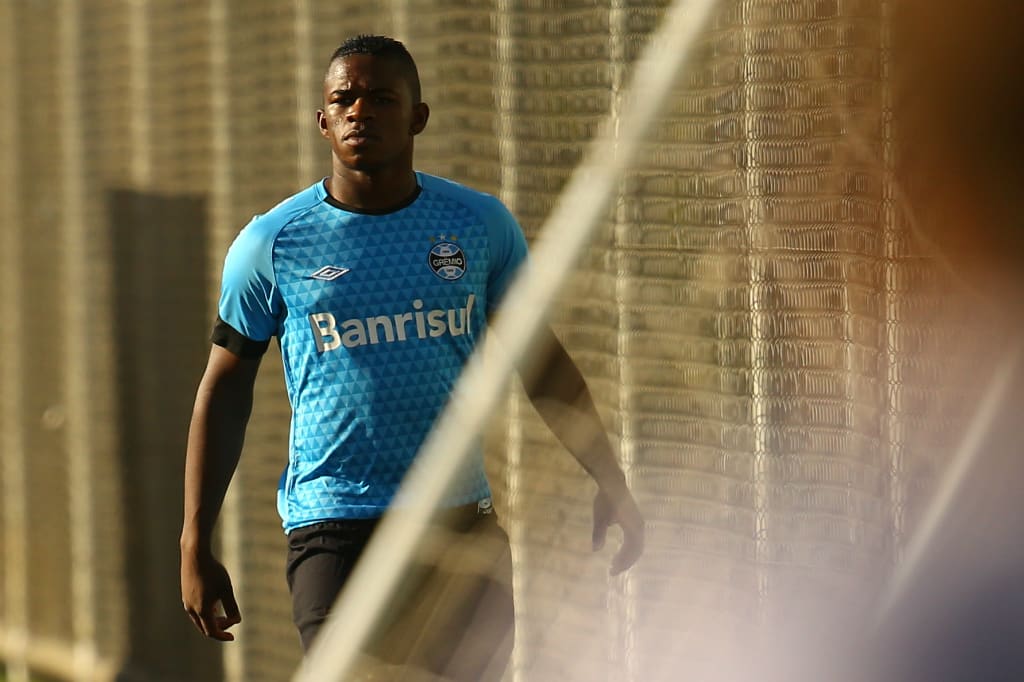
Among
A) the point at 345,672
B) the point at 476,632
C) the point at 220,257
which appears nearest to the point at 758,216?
the point at 476,632

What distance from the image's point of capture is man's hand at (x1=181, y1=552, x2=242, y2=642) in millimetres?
3264

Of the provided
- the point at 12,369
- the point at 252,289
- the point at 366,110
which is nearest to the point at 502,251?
the point at 366,110

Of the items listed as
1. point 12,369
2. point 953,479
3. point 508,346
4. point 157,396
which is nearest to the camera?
point 953,479

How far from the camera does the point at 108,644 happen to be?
573 cm

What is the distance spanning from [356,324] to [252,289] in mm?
230

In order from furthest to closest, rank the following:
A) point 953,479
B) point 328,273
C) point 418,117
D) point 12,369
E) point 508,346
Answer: point 12,369
point 508,346
point 418,117
point 328,273
point 953,479

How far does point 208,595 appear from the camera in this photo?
3.27 m

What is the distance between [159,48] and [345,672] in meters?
2.58

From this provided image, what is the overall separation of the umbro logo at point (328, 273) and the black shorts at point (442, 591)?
1.61 feet

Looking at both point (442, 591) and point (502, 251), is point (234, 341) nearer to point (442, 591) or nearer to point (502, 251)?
point (502, 251)

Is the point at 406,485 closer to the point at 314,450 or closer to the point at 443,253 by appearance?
the point at 314,450

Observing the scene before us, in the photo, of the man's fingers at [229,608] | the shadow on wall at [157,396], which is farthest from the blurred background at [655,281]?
the man's fingers at [229,608]

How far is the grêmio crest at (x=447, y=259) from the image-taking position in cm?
329

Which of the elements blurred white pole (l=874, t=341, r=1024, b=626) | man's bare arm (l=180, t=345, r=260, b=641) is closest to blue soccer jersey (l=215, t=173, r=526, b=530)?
man's bare arm (l=180, t=345, r=260, b=641)
